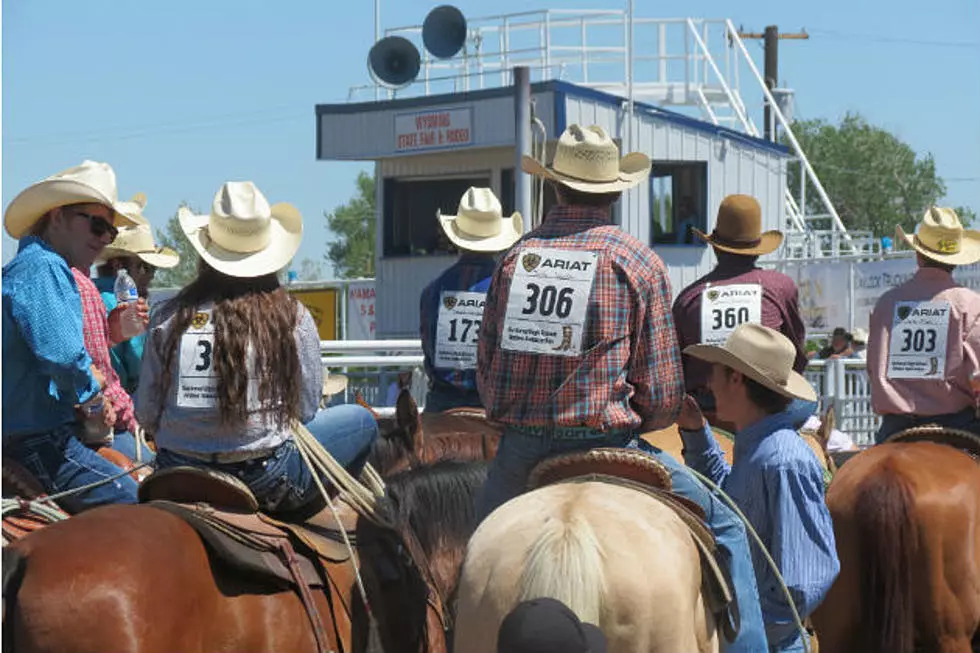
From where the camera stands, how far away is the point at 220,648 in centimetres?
491

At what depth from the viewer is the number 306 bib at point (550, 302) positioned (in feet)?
17.3

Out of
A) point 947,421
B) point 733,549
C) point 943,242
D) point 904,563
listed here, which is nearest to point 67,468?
point 733,549

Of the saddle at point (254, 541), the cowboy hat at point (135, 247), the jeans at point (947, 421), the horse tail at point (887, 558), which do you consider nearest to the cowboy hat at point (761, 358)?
the saddle at point (254, 541)

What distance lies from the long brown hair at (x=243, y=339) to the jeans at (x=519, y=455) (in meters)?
0.77

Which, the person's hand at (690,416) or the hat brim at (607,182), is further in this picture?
the person's hand at (690,416)

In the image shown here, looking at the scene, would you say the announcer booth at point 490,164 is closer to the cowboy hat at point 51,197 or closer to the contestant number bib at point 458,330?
the contestant number bib at point 458,330

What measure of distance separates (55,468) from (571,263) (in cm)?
221

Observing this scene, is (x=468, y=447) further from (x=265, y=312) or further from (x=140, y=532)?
(x=140, y=532)

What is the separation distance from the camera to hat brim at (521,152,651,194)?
5.55m

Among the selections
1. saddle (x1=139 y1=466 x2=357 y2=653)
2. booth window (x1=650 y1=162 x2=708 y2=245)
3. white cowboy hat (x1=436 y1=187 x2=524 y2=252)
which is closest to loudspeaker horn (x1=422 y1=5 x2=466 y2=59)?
booth window (x1=650 y1=162 x2=708 y2=245)

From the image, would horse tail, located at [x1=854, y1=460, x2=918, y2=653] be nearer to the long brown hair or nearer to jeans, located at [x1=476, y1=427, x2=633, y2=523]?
jeans, located at [x1=476, y1=427, x2=633, y2=523]

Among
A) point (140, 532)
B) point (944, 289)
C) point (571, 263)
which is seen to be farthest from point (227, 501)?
point (944, 289)

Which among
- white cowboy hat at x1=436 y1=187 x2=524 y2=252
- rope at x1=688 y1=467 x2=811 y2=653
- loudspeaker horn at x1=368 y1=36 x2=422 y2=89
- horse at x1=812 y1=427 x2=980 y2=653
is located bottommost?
horse at x1=812 y1=427 x2=980 y2=653

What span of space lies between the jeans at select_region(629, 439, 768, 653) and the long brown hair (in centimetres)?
127
